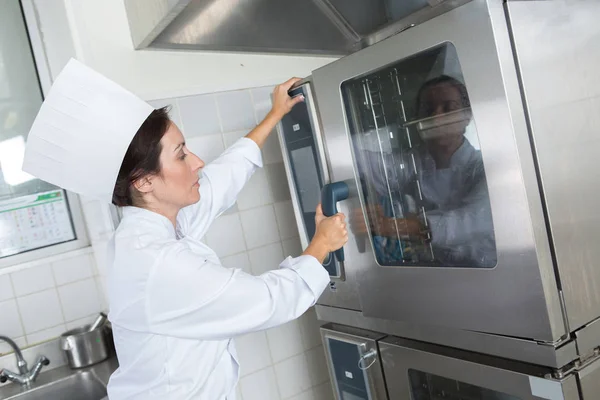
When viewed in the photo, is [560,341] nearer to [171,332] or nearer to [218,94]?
[171,332]

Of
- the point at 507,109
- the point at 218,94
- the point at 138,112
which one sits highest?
the point at 218,94

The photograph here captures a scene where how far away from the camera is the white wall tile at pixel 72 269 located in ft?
6.84

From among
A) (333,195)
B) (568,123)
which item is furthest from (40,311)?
(568,123)

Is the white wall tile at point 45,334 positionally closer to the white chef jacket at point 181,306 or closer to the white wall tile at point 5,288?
the white wall tile at point 5,288

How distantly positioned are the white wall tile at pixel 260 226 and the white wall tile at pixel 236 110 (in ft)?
0.93

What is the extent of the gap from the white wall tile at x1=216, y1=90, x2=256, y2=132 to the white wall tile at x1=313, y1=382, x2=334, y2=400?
0.94 metres

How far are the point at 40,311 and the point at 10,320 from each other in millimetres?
105

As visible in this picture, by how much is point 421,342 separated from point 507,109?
53cm

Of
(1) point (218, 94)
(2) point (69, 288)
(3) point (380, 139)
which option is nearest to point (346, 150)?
(3) point (380, 139)

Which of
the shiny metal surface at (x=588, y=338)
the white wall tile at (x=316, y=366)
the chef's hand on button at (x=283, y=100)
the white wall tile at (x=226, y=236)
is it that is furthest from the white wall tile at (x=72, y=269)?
the shiny metal surface at (x=588, y=338)

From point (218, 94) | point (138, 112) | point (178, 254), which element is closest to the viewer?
point (178, 254)

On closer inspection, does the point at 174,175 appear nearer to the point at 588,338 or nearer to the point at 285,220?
the point at 285,220

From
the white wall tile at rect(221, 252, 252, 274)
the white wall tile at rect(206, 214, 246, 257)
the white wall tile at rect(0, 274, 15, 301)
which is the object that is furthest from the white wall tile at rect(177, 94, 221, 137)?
the white wall tile at rect(0, 274, 15, 301)

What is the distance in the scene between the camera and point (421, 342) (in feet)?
3.57
